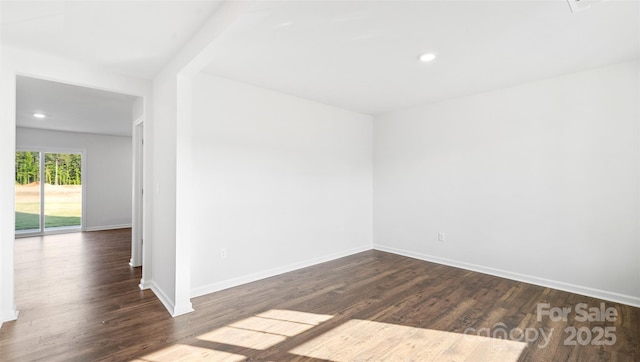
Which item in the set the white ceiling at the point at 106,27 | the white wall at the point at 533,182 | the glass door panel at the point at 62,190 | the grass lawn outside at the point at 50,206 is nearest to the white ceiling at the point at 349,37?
the white ceiling at the point at 106,27

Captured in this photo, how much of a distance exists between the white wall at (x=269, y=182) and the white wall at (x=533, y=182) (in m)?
0.91

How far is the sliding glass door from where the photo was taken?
6.71 meters

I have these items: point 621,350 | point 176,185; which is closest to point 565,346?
point 621,350

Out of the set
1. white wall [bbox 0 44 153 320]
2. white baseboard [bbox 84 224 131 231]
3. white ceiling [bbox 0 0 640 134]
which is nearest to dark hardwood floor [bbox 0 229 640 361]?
white wall [bbox 0 44 153 320]

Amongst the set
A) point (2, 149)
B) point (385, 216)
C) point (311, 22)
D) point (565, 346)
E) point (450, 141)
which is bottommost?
point (565, 346)

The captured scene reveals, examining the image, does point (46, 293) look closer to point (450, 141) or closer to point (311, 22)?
point (311, 22)

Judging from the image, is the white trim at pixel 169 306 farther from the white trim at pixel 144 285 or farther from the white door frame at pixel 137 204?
the white door frame at pixel 137 204

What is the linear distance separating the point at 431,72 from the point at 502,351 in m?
2.77

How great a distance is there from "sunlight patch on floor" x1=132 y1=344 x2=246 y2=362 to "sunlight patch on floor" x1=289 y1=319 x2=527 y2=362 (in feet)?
1.54

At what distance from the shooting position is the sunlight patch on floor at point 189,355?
205 centimetres

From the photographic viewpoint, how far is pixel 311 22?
221 centimetres

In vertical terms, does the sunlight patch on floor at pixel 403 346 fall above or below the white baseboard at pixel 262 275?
below

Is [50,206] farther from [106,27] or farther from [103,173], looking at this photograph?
[106,27]

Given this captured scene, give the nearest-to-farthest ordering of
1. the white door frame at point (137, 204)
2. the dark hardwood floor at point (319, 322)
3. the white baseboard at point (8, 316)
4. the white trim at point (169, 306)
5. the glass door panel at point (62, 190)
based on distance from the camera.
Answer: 1. the dark hardwood floor at point (319, 322)
2. the white baseboard at point (8, 316)
3. the white trim at point (169, 306)
4. the white door frame at point (137, 204)
5. the glass door panel at point (62, 190)
